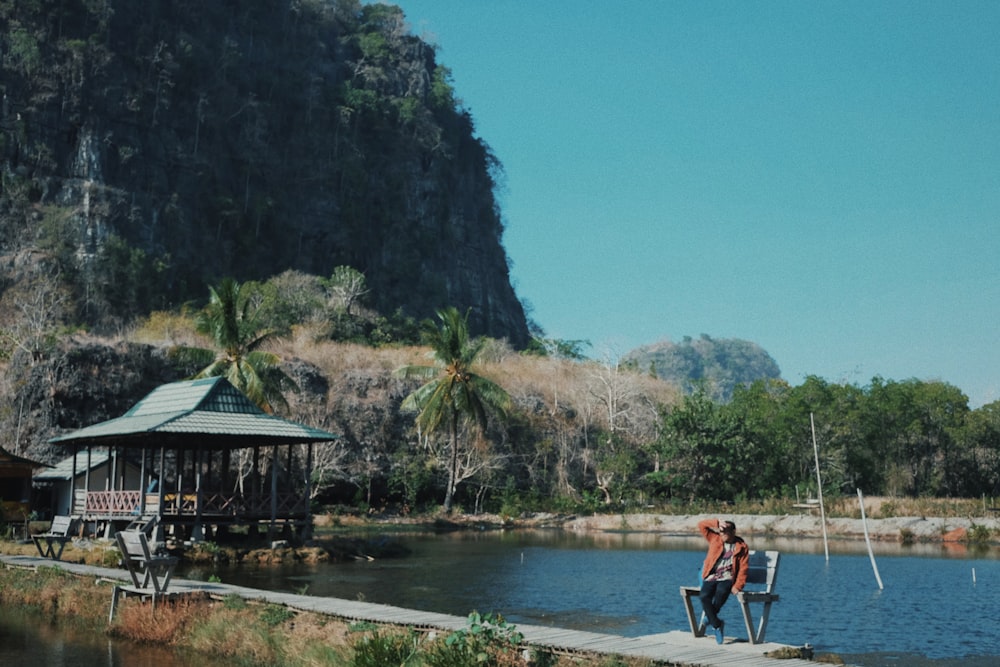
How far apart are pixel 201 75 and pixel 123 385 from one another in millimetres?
45111

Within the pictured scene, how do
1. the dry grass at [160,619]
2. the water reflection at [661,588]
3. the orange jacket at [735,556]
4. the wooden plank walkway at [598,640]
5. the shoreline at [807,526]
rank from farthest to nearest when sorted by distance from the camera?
the shoreline at [807,526] → the water reflection at [661,588] → the dry grass at [160,619] → the orange jacket at [735,556] → the wooden plank walkway at [598,640]

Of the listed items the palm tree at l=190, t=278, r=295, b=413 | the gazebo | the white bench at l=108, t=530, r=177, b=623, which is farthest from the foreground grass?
the palm tree at l=190, t=278, r=295, b=413

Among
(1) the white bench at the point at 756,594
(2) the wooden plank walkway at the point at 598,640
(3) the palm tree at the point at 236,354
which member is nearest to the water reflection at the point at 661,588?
(2) the wooden plank walkway at the point at 598,640

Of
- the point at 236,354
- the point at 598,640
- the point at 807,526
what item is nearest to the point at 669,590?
the point at 598,640

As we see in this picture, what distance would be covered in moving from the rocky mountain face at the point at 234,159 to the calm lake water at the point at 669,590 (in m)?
47.1

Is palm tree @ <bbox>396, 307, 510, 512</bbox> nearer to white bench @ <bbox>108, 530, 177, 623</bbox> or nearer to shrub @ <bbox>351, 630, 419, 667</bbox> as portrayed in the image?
white bench @ <bbox>108, 530, 177, 623</bbox>

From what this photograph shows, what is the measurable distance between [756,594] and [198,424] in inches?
813

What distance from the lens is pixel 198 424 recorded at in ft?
94.7

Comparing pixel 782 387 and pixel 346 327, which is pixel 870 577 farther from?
pixel 346 327

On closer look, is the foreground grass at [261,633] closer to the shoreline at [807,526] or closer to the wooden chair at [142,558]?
the wooden chair at [142,558]

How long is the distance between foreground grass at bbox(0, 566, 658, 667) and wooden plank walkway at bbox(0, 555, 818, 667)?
24cm

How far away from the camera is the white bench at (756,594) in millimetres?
11680

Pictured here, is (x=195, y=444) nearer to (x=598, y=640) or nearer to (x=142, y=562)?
(x=142, y=562)

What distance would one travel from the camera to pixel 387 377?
2285 inches
